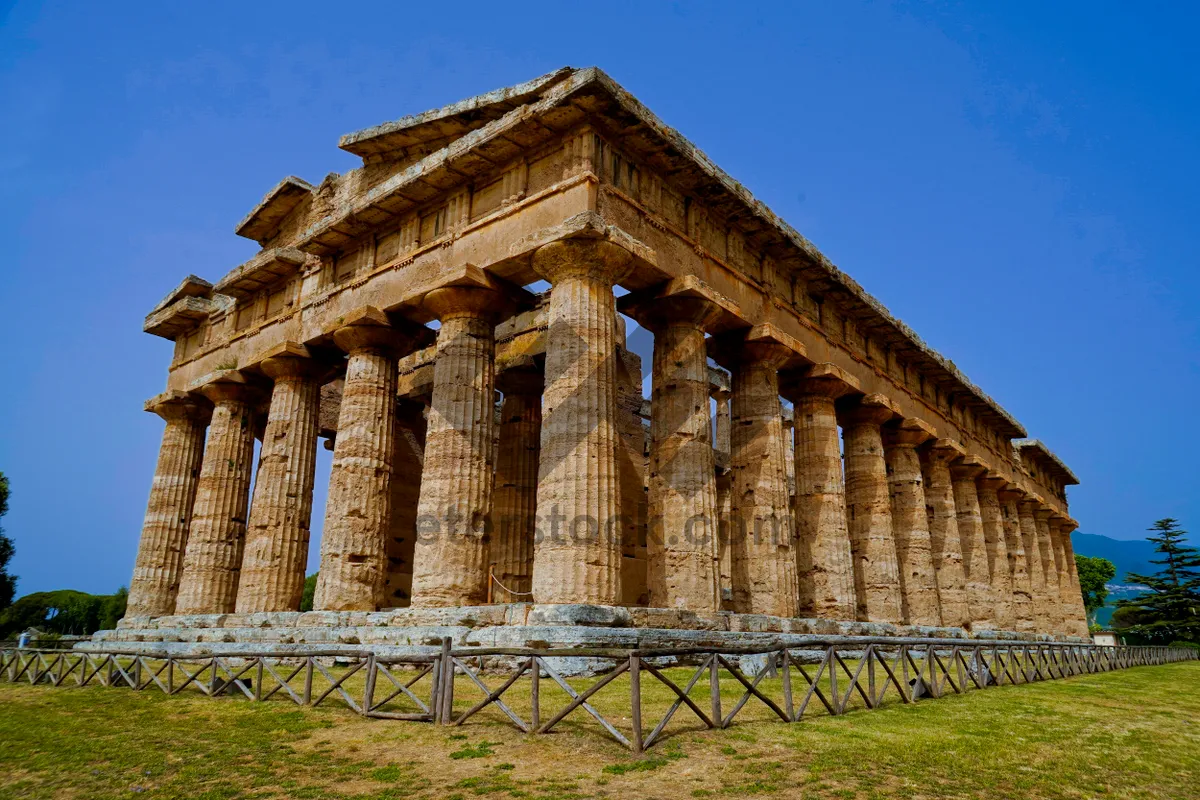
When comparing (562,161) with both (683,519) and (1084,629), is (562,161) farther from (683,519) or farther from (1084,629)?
(1084,629)

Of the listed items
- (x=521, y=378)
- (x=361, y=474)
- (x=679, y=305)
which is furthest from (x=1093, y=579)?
(x=361, y=474)

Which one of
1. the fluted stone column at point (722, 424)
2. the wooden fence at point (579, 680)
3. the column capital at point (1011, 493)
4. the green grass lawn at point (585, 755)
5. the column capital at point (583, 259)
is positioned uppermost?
the fluted stone column at point (722, 424)

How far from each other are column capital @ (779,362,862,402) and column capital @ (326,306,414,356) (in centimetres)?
933

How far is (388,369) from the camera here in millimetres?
17688

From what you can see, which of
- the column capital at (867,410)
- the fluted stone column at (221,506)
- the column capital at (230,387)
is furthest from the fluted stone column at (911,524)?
the column capital at (230,387)

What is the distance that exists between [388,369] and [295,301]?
4.14 metres

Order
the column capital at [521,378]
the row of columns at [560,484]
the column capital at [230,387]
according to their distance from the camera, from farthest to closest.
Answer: the column capital at [230,387]
the column capital at [521,378]
the row of columns at [560,484]

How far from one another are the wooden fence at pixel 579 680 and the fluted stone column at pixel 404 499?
862 centimetres

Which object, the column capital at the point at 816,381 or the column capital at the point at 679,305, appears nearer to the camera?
the column capital at the point at 679,305

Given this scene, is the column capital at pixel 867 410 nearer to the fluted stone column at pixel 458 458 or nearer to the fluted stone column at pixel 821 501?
the fluted stone column at pixel 821 501

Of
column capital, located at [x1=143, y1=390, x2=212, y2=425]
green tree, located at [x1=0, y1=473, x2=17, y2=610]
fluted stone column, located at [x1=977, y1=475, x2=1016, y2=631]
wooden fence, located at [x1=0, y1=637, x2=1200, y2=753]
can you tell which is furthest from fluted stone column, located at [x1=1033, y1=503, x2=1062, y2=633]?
green tree, located at [x1=0, y1=473, x2=17, y2=610]

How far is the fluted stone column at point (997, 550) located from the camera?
27594 millimetres

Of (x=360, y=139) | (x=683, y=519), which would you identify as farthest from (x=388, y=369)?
(x=683, y=519)

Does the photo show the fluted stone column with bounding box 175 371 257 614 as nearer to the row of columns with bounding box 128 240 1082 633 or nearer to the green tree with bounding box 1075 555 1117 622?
the row of columns with bounding box 128 240 1082 633
